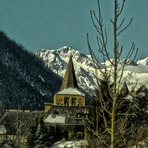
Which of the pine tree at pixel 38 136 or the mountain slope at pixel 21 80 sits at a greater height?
the mountain slope at pixel 21 80

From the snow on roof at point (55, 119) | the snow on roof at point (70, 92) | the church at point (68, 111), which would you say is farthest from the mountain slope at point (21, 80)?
the snow on roof at point (55, 119)

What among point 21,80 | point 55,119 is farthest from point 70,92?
point 21,80

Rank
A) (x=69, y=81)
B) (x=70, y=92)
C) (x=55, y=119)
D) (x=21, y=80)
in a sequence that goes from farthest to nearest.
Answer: (x=21, y=80) < (x=69, y=81) < (x=70, y=92) < (x=55, y=119)

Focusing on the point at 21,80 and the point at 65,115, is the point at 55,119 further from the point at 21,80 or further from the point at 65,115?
the point at 21,80

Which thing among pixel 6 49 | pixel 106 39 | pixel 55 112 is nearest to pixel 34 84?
pixel 6 49

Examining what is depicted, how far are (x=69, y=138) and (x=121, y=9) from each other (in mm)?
35064

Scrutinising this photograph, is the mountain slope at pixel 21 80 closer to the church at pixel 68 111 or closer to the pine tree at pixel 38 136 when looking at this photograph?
the church at pixel 68 111

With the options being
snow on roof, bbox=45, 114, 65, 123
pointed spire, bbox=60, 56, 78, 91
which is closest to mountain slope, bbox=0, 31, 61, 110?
pointed spire, bbox=60, 56, 78, 91

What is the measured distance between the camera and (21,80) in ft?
521

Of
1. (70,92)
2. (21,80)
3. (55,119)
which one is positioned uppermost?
(21,80)

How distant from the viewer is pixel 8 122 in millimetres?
56188

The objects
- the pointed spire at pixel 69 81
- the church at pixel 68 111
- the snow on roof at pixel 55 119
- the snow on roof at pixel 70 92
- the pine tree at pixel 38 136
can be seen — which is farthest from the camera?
the pointed spire at pixel 69 81

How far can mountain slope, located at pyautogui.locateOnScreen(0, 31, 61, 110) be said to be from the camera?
427ft

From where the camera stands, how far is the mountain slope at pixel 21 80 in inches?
5128
